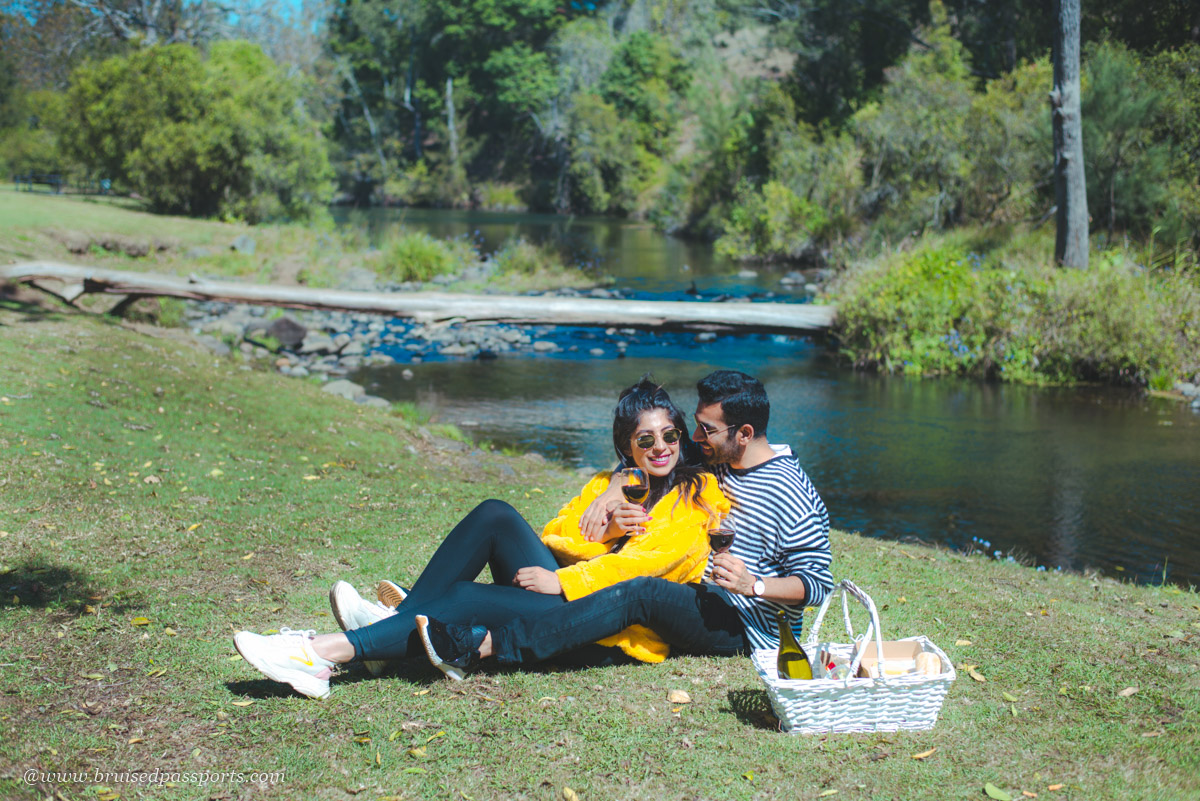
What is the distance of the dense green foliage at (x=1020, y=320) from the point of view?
42.9 ft

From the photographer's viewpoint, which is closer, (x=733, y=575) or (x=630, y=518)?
(x=733, y=575)

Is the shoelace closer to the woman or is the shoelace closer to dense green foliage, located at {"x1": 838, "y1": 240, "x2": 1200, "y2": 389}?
the woman

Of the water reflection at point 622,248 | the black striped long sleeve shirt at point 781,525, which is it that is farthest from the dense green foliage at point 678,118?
the black striped long sleeve shirt at point 781,525

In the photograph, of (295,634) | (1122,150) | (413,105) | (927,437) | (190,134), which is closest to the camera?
(295,634)

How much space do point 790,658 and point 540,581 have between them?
104cm

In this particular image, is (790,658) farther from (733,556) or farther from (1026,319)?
(1026,319)

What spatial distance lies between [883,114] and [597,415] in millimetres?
16897

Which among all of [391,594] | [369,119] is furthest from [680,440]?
[369,119]

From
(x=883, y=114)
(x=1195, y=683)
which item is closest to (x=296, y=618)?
(x=1195, y=683)

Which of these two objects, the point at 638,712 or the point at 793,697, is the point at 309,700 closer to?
the point at 638,712

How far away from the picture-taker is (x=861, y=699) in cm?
322

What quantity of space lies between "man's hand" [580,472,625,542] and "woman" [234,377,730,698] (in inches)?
0.7

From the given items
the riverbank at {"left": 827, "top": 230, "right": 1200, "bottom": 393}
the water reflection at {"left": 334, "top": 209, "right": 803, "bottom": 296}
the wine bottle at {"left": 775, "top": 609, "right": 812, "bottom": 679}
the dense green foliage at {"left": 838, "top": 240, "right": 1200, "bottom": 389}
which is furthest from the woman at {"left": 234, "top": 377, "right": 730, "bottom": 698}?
the water reflection at {"left": 334, "top": 209, "right": 803, "bottom": 296}

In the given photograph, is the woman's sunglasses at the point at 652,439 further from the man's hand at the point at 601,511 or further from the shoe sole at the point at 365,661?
the shoe sole at the point at 365,661
